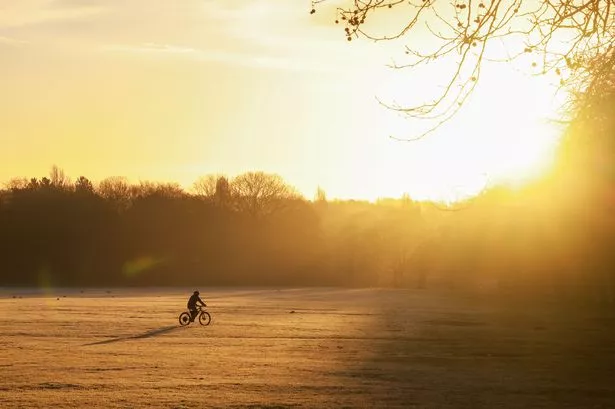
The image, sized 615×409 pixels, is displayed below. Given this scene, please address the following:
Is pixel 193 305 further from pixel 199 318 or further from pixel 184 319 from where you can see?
pixel 199 318

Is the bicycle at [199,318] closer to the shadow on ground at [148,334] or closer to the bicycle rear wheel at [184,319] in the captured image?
the bicycle rear wheel at [184,319]

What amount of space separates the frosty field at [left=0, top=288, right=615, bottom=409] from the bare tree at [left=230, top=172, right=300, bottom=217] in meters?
75.1

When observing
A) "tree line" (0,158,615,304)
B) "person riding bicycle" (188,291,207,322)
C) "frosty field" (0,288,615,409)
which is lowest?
"frosty field" (0,288,615,409)

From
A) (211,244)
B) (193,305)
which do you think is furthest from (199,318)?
(211,244)

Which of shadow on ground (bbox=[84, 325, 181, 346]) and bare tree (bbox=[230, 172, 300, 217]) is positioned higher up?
bare tree (bbox=[230, 172, 300, 217])

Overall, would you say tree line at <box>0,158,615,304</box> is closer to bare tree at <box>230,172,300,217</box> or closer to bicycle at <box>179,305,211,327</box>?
bare tree at <box>230,172,300,217</box>

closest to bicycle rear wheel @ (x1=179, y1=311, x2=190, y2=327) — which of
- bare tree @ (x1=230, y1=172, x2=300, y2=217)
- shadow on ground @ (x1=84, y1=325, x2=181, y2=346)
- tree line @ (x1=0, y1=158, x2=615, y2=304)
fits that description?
shadow on ground @ (x1=84, y1=325, x2=181, y2=346)

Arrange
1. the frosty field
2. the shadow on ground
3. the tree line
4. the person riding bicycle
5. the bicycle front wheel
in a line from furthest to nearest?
the tree line < the bicycle front wheel < the person riding bicycle < the shadow on ground < the frosty field

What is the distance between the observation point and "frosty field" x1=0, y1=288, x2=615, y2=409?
20.0 metres

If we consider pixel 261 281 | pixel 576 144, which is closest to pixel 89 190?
pixel 261 281

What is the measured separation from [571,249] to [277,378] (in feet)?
144

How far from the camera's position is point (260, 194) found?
5128 inches

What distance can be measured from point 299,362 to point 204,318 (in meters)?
17.8

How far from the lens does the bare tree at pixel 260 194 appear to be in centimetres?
12688
